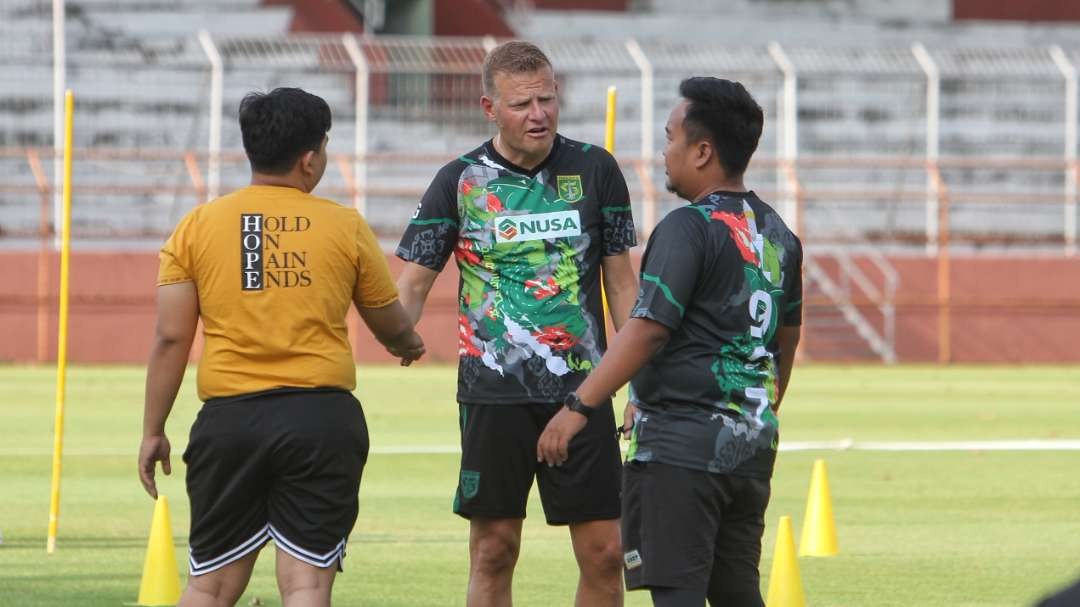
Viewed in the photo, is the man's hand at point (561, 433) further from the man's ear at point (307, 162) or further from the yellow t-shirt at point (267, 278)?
the man's ear at point (307, 162)

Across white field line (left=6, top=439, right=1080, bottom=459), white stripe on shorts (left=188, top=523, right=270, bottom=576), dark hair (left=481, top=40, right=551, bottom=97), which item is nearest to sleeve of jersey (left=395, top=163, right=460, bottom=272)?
dark hair (left=481, top=40, right=551, bottom=97)

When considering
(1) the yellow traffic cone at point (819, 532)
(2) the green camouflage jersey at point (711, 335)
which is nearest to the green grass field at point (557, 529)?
(1) the yellow traffic cone at point (819, 532)

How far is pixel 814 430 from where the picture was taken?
56.8ft

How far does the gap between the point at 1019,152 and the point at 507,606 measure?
31.4m

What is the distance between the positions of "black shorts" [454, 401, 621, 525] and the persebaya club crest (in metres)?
0.68

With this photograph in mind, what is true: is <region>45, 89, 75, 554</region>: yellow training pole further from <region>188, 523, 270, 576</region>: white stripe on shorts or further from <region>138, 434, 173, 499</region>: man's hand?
<region>188, 523, 270, 576</region>: white stripe on shorts

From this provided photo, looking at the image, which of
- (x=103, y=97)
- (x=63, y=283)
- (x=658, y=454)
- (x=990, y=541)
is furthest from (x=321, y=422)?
(x=103, y=97)

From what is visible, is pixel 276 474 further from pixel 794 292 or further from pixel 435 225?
pixel 794 292

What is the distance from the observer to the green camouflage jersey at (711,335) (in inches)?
215

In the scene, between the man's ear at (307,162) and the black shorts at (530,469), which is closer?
the man's ear at (307,162)

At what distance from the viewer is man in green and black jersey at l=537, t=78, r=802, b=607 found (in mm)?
→ 5461

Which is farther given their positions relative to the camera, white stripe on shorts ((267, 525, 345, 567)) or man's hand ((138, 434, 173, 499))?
man's hand ((138, 434, 173, 499))

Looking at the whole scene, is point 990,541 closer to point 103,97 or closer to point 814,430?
point 814,430

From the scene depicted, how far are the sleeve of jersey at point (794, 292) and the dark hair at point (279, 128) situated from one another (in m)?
1.38
